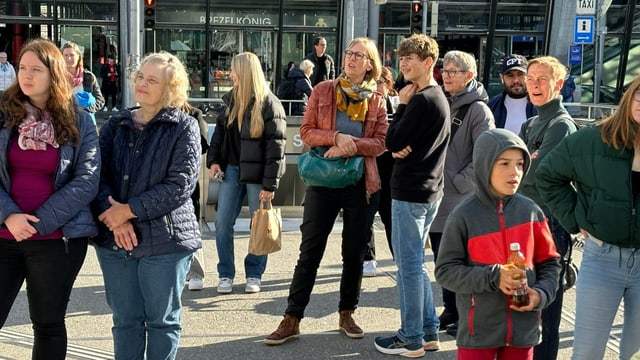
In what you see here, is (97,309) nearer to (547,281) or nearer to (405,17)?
(547,281)

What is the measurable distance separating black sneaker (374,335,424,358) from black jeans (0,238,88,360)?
203cm

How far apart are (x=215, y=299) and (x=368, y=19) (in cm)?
1961

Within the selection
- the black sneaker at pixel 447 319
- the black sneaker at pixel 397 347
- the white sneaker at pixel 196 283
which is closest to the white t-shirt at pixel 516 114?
the black sneaker at pixel 447 319

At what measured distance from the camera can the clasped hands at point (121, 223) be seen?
4.03m

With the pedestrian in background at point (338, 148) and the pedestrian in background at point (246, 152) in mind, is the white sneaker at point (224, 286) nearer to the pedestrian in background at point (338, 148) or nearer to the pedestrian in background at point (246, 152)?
the pedestrian in background at point (246, 152)

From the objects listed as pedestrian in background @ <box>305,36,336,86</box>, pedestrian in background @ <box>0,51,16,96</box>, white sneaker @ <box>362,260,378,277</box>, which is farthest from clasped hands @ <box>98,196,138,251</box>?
pedestrian in background @ <box>0,51,16,96</box>

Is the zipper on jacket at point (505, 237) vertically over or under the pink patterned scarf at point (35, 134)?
under

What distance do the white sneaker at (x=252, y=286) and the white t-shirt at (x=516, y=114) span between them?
91.7 inches

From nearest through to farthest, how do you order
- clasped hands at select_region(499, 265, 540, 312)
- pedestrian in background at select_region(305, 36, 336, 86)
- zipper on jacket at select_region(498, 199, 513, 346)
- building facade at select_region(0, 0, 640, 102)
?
clasped hands at select_region(499, 265, 540, 312), zipper on jacket at select_region(498, 199, 513, 346), pedestrian in background at select_region(305, 36, 336, 86), building facade at select_region(0, 0, 640, 102)

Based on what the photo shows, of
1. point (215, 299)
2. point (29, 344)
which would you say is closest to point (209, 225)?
point (215, 299)

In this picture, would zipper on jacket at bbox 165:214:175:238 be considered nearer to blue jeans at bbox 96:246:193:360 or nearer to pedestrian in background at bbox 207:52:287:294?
blue jeans at bbox 96:246:193:360

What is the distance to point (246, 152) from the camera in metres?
6.66

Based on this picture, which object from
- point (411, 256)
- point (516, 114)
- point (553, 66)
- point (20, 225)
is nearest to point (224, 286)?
point (411, 256)

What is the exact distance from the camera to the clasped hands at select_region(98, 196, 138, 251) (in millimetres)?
4027
